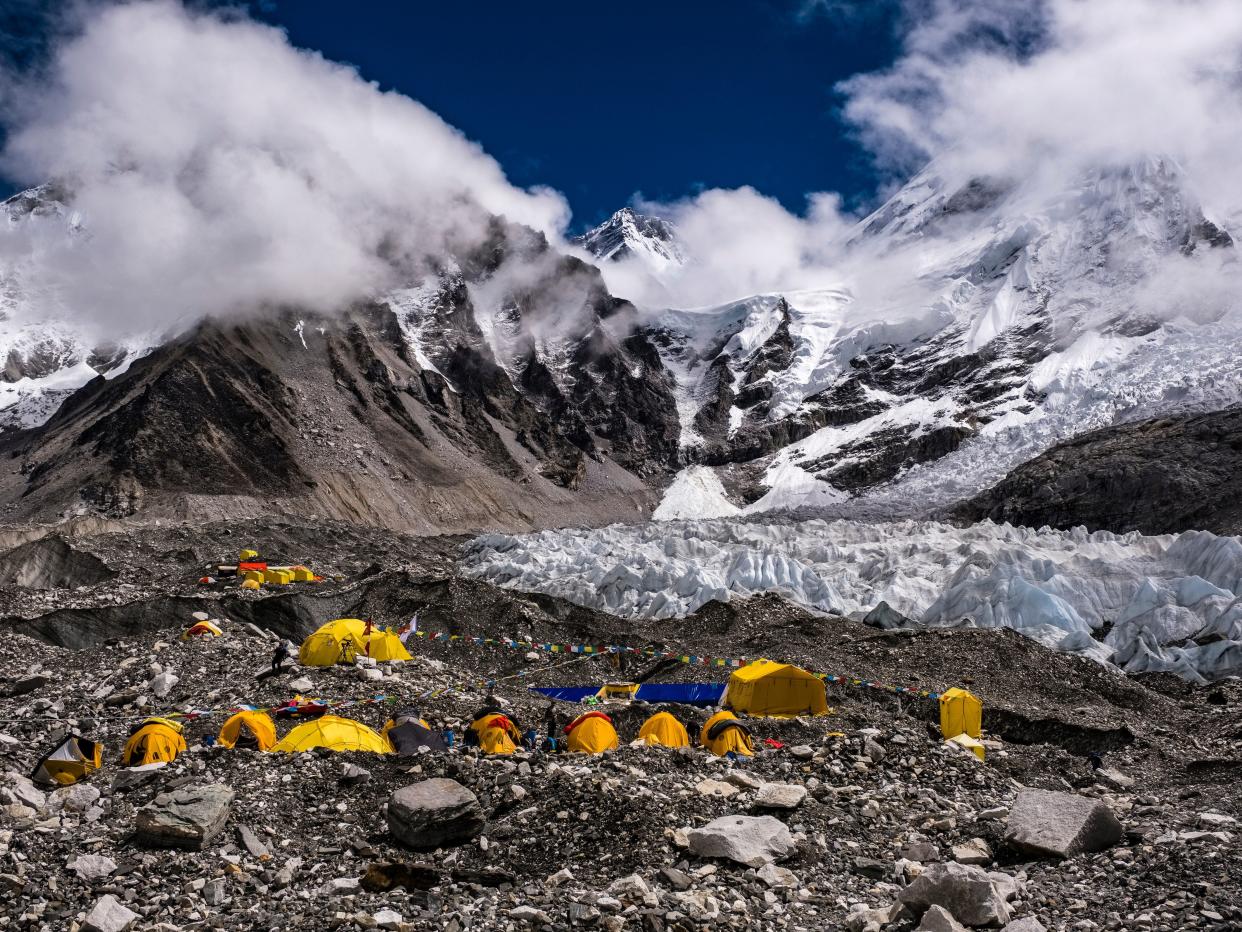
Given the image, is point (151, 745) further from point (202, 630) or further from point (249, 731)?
point (202, 630)

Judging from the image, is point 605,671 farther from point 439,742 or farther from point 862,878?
point 862,878

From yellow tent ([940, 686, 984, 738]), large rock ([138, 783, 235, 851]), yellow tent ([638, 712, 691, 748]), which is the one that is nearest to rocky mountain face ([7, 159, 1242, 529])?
yellow tent ([940, 686, 984, 738])

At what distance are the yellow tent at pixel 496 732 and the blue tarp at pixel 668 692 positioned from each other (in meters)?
5.57

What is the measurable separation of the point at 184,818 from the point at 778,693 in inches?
449

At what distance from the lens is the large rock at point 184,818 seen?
25.7 ft

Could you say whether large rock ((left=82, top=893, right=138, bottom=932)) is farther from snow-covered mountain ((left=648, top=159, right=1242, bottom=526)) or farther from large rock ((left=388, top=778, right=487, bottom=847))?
snow-covered mountain ((left=648, top=159, right=1242, bottom=526))

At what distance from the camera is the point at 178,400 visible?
3302 inches

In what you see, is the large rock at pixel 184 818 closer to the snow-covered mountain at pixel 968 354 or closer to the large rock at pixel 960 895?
the large rock at pixel 960 895

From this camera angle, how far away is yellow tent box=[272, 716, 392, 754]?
1109 centimetres

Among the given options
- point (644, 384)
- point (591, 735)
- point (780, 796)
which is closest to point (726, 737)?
point (591, 735)

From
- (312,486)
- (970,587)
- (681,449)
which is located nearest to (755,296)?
(681,449)

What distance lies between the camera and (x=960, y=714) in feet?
50.8

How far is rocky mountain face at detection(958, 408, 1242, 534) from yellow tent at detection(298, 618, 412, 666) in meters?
54.9

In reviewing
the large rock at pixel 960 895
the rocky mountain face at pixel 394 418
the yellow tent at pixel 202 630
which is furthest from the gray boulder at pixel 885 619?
the rocky mountain face at pixel 394 418
